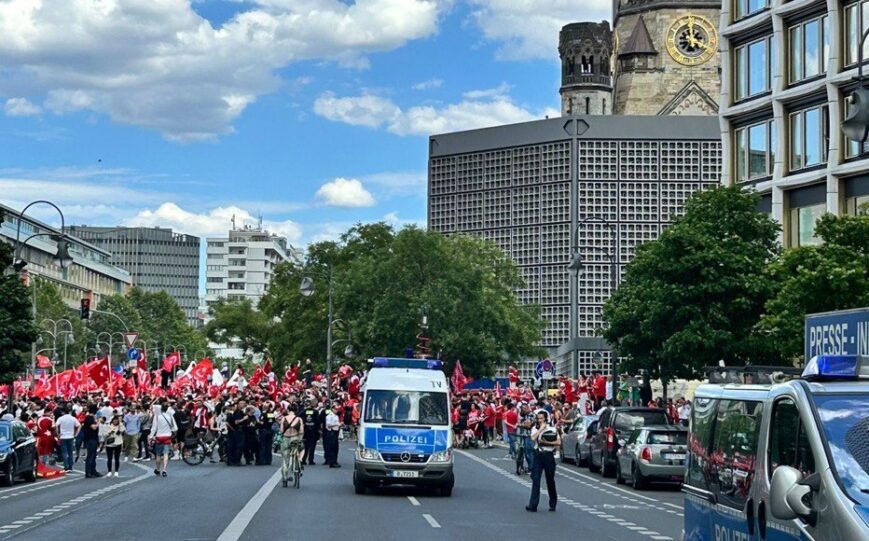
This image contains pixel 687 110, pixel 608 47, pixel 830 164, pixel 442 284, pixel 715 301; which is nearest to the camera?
pixel 715 301

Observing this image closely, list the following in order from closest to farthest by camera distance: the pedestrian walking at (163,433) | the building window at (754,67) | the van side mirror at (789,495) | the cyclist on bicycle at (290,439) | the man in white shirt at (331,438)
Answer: the van side mirror at (789,495) < the cyclist on bicycle at (290,439) < the pedestrian walking at (163,433) < the man in white shirt at (331,438) < the building window at (754,67)

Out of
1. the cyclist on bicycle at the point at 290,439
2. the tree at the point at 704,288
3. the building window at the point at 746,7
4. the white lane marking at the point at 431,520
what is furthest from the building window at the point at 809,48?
the white lane marking at the point at 431,520

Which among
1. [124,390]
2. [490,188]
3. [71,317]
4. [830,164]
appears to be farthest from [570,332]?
[830,164]

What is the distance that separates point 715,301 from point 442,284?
40448 millimetres

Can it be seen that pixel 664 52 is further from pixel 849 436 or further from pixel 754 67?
pixel 849 436

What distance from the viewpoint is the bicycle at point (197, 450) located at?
45.7 meters

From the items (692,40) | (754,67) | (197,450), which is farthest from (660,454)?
(692,40)

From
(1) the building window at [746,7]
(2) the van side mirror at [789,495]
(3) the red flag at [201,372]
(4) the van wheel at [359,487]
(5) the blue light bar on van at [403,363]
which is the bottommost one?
(4) the van wheel at [359,487]

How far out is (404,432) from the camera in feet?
98.3

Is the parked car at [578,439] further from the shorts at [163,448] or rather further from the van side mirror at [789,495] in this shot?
the van side mirror at [789,495]

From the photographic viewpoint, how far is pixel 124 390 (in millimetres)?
67438

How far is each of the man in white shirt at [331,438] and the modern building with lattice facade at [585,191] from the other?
85072 mm

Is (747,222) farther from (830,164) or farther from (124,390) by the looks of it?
(124,390)

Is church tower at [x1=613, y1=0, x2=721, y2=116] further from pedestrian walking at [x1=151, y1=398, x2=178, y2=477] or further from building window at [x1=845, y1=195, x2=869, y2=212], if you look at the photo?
pedestrian walking at [x1=151, y1=398, x2=178, y2=477]
